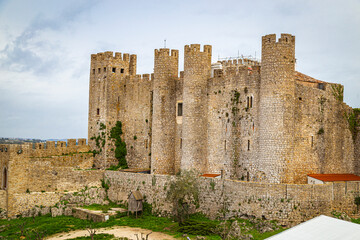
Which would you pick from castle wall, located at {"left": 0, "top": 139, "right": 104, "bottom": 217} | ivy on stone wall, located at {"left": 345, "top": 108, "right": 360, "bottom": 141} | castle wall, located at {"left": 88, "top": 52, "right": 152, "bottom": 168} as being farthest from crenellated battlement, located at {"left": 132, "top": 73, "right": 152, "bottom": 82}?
→ ivy on stone wall, located at {"left": 345, "top": 108, "right": 360, "bottom": 141}

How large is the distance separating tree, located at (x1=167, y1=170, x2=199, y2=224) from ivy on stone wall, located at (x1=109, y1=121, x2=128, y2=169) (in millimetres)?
11283

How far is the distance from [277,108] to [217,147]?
628 cm

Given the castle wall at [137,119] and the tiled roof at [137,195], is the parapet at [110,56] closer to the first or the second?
the castle wall at [137,119]

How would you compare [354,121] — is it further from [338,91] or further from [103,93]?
[103,93]

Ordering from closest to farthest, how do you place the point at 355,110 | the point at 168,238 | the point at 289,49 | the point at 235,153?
the point at 168,238
the point at 289,49
the point at 235,153
the point at 355,110

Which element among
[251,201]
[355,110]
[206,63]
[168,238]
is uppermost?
[206,63]

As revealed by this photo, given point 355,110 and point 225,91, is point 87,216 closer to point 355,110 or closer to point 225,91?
point 225,91

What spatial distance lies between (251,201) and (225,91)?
30.5ft

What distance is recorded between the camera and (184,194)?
30.2 meters

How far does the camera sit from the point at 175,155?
36.4m

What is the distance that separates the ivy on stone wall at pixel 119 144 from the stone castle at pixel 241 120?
88 centimetres

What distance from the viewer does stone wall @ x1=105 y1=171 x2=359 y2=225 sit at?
89.5ft

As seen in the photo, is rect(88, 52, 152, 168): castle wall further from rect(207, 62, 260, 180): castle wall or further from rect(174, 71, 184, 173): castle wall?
rect(207, 62, 260, 180): castle wall

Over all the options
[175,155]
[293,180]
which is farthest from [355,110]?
[175,155]
